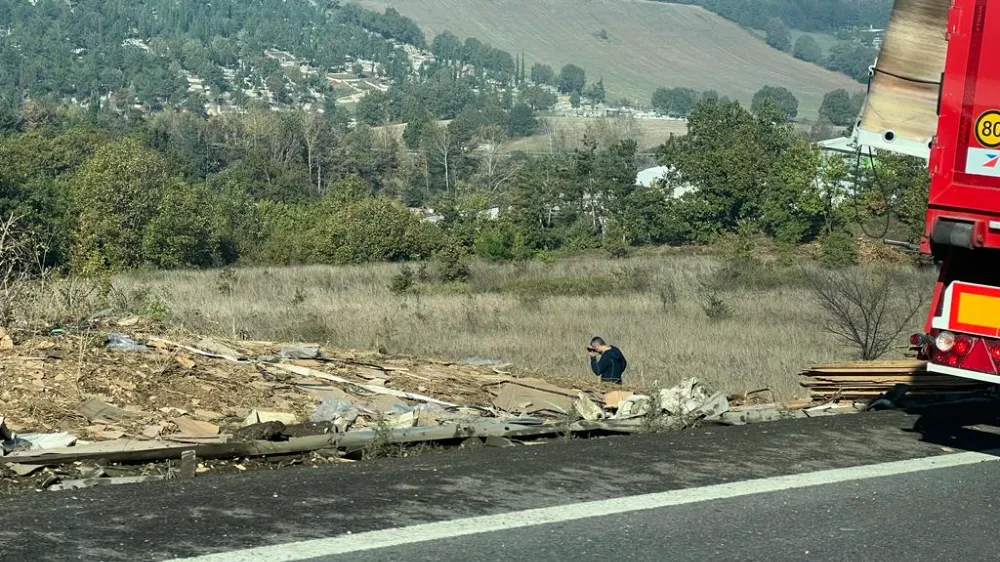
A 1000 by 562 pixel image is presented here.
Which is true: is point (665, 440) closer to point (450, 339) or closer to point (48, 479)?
point (48, 479)

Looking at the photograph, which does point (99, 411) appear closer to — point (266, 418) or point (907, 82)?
point (266, 418)

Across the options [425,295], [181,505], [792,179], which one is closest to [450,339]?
[425,295]

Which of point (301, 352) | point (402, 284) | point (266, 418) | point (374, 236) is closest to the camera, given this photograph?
point (266, 418)

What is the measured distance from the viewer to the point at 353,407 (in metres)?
7.66

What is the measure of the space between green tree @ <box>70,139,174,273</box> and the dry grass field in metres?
9.99

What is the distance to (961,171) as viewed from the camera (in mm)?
6289

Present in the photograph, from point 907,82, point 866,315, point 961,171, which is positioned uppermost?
point 907,82

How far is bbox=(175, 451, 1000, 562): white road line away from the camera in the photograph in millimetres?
4281

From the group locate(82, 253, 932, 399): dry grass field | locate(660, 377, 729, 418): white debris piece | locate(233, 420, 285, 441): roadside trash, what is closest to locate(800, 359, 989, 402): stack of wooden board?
locate(660, 377, 729, 418): white debris piece

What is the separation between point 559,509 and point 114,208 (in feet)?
177

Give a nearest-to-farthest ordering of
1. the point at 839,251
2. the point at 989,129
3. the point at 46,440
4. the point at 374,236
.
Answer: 1. the point at 46,440
2. the point at 989,129
3. the point at 839,251
4. the point at 374,236

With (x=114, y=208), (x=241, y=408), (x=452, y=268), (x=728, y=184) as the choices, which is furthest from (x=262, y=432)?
(x=728, y=184)

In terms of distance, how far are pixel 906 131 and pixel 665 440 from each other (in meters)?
2.22

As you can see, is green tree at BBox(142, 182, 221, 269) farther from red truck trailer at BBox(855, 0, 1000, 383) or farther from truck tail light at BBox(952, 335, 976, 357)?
truck tail light at BBox(952, 335, 976, 357)
